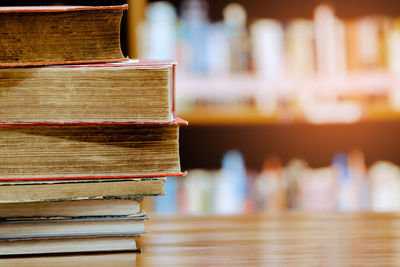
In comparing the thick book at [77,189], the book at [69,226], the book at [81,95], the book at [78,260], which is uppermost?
the book at [81,95]

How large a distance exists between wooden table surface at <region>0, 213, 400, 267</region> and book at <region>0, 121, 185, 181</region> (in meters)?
0.08

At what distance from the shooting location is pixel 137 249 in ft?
1.81

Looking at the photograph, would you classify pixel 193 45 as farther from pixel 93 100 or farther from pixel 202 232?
pixel 93 100

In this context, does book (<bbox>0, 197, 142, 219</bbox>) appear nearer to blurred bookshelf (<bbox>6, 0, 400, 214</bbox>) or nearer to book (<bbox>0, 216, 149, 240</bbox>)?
book (<bbox>0, 216, 149, 240</bbox>)

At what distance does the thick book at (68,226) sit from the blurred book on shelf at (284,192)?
141 cm

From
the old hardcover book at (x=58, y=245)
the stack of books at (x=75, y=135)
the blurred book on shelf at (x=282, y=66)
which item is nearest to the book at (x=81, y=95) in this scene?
the stack of books at (x=75, y=135)

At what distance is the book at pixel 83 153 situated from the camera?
0.53m

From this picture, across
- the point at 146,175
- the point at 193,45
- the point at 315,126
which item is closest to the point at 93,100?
the point at 146,175

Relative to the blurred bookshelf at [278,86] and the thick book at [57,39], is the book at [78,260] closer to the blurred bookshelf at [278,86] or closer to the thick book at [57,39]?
the thick book at [57,39]

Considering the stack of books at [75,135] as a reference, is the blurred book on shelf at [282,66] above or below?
above

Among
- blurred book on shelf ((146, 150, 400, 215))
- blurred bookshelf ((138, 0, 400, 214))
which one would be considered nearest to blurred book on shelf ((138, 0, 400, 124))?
blurred bookshelf ((138, 0, 400, 214))

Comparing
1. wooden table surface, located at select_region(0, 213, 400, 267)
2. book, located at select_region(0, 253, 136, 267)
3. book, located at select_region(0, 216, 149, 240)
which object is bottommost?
wooden table surface, located at select_region(0, 213, 400, 267)

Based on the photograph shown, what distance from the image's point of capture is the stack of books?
53cm

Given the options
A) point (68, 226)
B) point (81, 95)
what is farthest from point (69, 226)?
point (81, 95)
